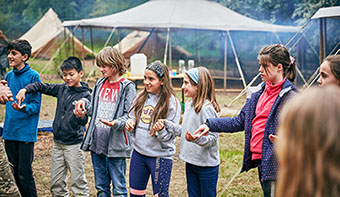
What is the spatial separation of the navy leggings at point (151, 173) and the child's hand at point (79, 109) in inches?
22.6

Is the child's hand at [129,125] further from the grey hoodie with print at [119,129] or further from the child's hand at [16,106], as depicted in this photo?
the child's hand at [16,106]

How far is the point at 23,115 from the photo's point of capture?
3809 millimetres

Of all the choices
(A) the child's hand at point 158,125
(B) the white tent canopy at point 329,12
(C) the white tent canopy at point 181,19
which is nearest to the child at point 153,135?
(A) the child's hand at point 158,125

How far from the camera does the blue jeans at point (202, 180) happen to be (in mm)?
3167

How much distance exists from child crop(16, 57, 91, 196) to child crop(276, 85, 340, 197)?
282 centimetres

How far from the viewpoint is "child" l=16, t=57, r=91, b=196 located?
3.74 metres

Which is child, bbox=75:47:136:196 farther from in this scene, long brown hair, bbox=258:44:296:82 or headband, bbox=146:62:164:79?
long brown hair, bbox=258:44:296:82

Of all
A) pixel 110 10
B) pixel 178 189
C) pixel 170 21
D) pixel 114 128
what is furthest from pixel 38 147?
pixel 110 10

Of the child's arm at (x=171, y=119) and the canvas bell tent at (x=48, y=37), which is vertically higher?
the canvas bell tent at (x=48, y=37)

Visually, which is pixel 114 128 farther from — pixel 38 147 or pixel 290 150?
pixel 38 147

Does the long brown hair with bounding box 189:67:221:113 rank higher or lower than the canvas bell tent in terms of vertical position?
lower

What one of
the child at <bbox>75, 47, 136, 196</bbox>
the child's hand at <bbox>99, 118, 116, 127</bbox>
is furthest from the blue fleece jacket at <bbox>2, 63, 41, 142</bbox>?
the child's hand at <bbox>99, 118, 116, 127</bbox>

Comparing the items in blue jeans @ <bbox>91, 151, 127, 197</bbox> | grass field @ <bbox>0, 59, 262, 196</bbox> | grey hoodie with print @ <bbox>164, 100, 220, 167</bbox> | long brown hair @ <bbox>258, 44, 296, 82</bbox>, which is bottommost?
grass field @ <bbox>0, 59, 262, 196</bbox>

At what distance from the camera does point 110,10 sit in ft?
112
